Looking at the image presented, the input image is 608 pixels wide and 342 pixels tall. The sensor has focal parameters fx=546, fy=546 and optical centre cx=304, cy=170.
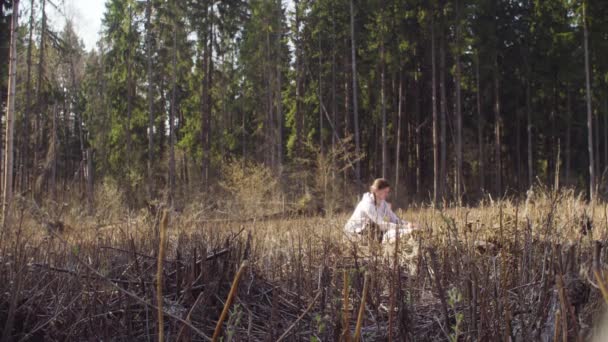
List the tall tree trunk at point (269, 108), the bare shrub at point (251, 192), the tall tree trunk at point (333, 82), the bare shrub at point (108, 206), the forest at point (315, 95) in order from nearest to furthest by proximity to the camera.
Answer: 1. the bare shrub at point (108, 206)
2. the bare shrub at point (251, 192)
3. the forest at point (315, 95)
4. the tall tree trunk at point (333, 82)
5. the tall tree trunk at point (269, 108)

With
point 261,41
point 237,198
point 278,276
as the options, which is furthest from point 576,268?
point 261,41

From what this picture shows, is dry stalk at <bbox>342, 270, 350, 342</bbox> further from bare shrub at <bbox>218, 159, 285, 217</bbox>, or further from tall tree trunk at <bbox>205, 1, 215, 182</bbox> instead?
tall tree trunk at <bbox>205, 1, 215, 182</bbox>

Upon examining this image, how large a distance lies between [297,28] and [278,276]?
24106 millimetres

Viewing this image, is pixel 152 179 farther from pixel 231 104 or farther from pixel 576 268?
pixel 576 268

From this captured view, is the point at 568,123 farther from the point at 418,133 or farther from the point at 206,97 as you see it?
the point at 206,97

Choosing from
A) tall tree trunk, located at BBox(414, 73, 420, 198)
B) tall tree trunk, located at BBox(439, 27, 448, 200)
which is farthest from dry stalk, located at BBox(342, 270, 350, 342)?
tall tree trunk, located at BBox(414, 73, 420, 198)

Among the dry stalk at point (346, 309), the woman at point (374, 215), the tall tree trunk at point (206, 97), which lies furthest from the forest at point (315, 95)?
the dry stalk at point (346, 309)

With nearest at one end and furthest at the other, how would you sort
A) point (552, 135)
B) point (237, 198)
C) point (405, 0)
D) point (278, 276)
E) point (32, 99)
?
1. point (278, 276)
2. point (237, 198)
3. point (405, 0)
4. point (32, 99)
5. point (552, 135)

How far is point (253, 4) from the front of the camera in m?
27.3

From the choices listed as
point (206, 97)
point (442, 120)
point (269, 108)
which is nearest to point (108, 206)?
point (206, 97)

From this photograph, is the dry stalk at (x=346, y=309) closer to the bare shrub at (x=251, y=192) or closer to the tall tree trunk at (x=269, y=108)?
the bare shrub at (x=251, y=192)

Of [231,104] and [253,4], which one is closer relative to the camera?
[253,4]

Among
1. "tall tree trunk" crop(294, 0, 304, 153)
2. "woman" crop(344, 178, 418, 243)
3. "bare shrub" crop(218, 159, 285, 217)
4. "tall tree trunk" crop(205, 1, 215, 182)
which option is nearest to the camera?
"woman" crop(344, 178, 418, 243)

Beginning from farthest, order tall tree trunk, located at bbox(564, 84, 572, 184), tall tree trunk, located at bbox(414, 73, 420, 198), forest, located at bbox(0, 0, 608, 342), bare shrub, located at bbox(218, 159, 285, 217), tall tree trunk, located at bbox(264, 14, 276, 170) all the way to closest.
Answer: tall tree trunk, located at bbox(414, 73, 420, 198) < tall tree trunk, located at bbox(564, 84, 572, 184) < tall tree trunk, located at bbox(264, 14, 276, 170) < forest, located at bbox(0, 0, 608, 342) < bare shrub, located at bbox(218, 159, 285, 217)
